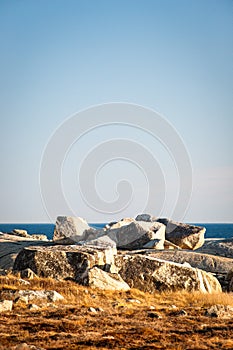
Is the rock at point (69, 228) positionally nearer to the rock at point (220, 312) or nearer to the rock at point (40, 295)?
the rock at point (40, 295)

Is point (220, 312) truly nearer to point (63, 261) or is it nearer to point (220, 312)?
point (220, 312)

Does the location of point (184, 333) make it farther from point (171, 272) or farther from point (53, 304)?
point (171, 272)

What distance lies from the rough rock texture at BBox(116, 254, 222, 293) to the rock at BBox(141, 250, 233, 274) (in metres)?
7.45

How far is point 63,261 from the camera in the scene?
57.9ft

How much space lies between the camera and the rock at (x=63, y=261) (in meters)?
17.4

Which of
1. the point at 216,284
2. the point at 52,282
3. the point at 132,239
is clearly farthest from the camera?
the point at 132,239

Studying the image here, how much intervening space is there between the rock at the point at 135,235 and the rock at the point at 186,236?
241 centimetres

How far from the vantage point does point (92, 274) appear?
626 inches

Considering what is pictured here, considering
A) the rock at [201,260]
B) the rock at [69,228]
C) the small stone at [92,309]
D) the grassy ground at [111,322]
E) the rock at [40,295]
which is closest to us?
the grassy ground at [111,322]

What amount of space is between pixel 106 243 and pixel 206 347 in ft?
62.7

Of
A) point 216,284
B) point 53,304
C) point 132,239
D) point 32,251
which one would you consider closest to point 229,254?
point 132,239

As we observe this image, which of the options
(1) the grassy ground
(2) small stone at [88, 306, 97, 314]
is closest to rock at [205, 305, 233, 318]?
(1) the grassy ground

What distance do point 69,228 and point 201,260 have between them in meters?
11.1

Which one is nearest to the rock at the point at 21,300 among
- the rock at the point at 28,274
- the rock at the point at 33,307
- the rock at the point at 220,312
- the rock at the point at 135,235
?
the rock at the point at 33,307
